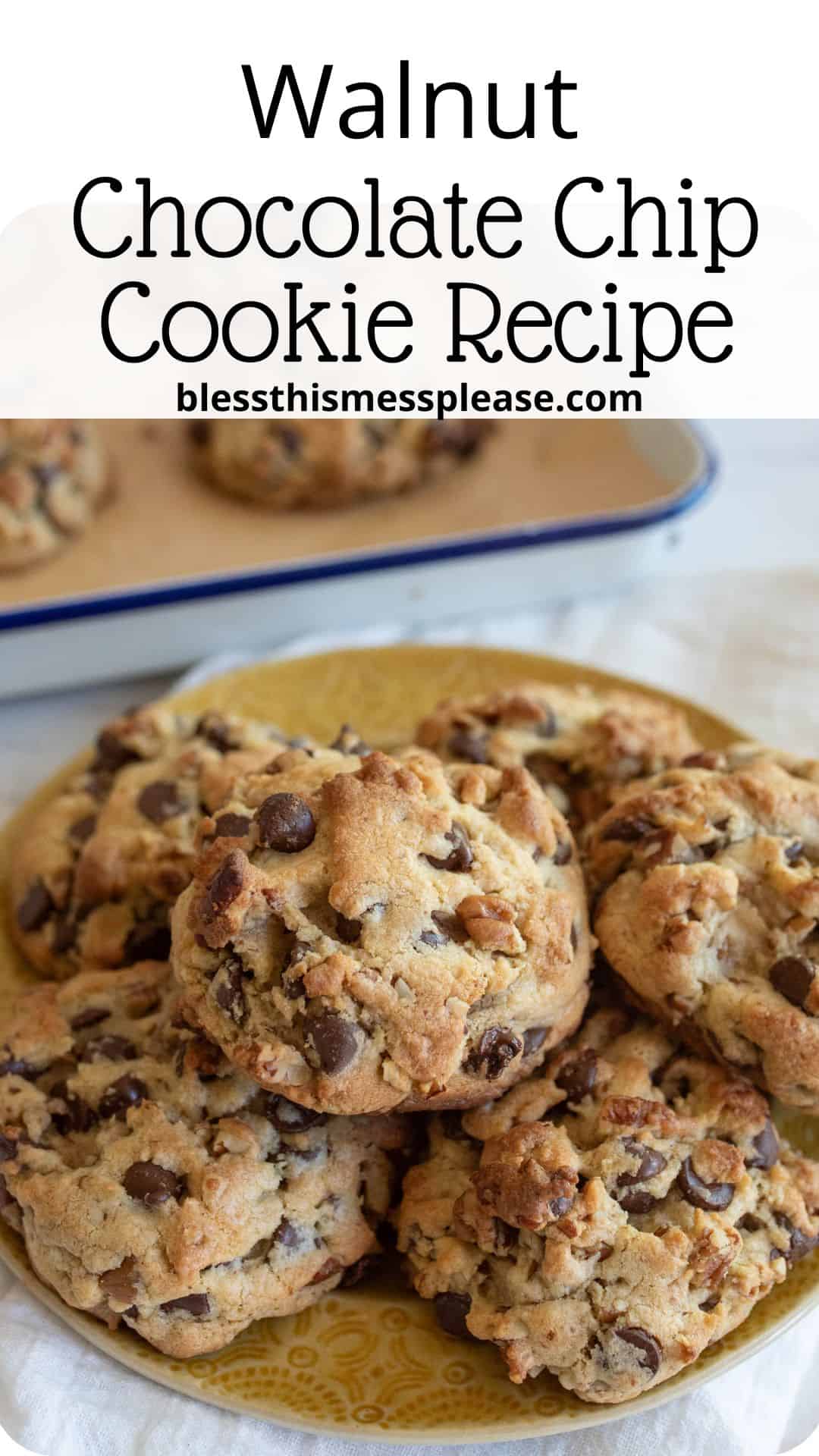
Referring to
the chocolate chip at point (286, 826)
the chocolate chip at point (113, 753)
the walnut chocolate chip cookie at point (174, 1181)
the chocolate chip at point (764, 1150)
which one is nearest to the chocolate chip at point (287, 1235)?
the walnut chocolate chip cookie at point (174, 1181)

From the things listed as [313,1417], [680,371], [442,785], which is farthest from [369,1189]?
[680,371]

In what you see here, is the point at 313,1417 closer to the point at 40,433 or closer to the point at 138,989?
the point at 138,989

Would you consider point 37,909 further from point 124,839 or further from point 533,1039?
point 533,1039

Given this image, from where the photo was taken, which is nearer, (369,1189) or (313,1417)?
(313,1417)

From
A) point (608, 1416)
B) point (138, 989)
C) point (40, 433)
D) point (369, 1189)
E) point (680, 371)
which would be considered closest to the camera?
point (608, 1416)

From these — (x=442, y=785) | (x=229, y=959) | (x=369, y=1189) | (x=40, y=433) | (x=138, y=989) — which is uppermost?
(x=40, y=433)

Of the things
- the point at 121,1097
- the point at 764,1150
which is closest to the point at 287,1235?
the point at 121,1097

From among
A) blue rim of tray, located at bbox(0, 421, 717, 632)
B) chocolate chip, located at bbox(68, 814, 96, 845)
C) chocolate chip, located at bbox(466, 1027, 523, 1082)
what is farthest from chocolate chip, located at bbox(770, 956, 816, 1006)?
blue rim of tray, located at bbox(0, 421, 717, 632)

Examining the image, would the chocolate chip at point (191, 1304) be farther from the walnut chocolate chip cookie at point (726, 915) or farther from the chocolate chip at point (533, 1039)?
the walnut chocolate chip cookie at point (726, 915)
